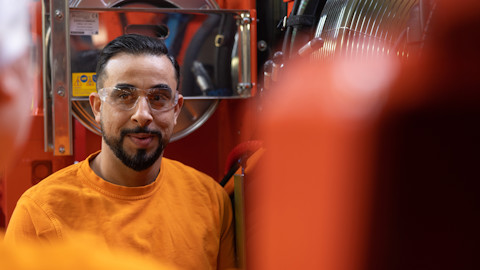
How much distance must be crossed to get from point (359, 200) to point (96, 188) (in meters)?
1.51

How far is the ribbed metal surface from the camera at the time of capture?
4.17 feet

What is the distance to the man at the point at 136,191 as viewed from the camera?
2.00 m

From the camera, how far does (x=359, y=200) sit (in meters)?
0.71

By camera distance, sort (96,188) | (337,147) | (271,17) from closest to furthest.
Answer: (337,147), (96,188), (271,17)

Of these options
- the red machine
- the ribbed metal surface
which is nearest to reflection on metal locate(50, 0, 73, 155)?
the ribbed metal surface

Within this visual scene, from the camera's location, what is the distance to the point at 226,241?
7.46 feet

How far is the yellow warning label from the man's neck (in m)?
0.61

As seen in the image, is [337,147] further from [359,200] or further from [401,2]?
[401,2]

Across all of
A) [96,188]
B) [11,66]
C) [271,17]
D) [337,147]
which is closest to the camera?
[11,66]

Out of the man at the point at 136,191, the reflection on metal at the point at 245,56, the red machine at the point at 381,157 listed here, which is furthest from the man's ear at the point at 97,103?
the red machine at the point at 381,157

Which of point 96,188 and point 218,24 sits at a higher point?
point 218,24

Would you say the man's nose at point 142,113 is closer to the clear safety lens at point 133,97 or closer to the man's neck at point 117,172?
the clear safety lens at point 133,97

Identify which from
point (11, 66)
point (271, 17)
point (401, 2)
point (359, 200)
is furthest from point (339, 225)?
point (271, 17)

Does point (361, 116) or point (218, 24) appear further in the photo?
point (218, 24)
